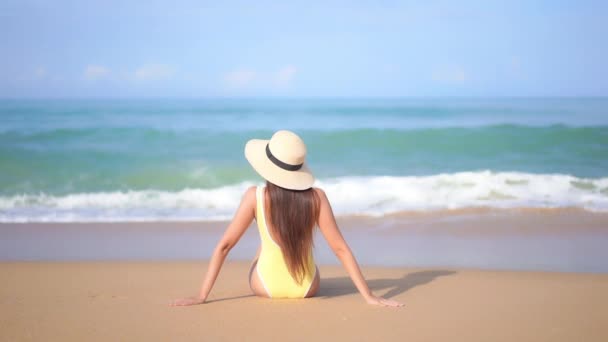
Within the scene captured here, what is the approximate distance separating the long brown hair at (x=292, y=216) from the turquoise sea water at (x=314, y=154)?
4554mm

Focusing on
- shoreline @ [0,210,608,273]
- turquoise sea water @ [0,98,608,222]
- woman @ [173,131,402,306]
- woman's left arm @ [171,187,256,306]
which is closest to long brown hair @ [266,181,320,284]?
woman @ [173,131,402,306]

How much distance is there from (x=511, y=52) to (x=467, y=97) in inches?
117

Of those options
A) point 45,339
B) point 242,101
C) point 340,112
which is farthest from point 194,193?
point 242,101

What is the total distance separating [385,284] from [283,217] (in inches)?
50.3

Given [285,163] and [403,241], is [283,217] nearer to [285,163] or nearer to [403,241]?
[285,163]

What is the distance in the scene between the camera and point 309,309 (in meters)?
3.75

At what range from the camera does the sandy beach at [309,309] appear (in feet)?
10.9

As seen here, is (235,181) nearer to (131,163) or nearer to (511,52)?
(131,163)

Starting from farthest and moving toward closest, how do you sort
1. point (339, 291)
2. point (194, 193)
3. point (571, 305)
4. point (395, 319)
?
point (194, 193) < point (339, 291) < point (571, 305) < point (395, 319)

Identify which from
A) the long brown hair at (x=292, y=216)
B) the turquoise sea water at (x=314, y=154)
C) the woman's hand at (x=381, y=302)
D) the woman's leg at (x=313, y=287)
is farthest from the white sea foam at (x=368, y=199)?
the long brown hair at (x=292, y=216)

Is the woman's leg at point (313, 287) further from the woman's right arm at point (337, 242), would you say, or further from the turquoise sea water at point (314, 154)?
the turquoise sea water at point (314, 154)

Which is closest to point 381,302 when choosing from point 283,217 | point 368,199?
point 283,217

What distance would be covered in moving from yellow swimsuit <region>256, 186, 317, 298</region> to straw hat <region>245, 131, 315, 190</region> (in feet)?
1.15

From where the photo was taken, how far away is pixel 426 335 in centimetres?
329
